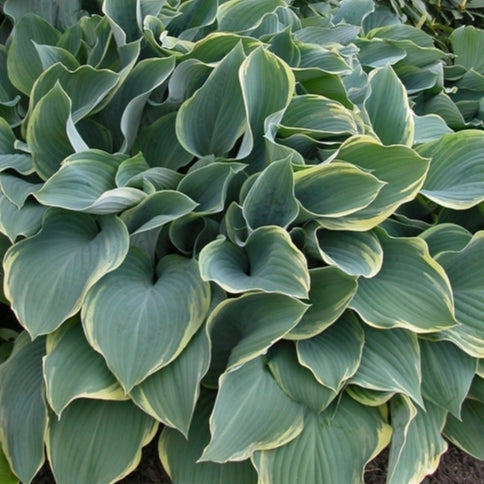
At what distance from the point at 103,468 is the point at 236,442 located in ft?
0.97

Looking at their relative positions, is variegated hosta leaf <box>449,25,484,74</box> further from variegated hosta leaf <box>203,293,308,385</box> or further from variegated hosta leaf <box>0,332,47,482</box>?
variegated hosta leaf <box>0,332,47,482</box>

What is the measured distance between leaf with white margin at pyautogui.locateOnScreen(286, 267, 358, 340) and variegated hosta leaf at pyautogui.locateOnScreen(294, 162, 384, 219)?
13 centimetres

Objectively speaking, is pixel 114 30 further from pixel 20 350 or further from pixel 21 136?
pixel 20 350

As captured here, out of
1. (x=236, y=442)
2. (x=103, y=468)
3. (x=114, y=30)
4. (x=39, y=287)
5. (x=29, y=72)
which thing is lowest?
(x=103, y=468)

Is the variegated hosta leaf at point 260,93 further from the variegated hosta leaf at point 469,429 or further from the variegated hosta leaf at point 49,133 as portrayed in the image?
the variegated hosta leaf at point 469,429

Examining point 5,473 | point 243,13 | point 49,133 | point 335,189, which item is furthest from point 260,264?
point 243,13

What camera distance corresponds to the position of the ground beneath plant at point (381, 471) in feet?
5.44

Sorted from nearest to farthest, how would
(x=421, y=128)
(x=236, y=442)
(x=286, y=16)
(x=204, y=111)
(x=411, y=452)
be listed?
(x=236, y=442) < (x=411, y=452) < (x=204, y=111) < (x=421, y=128) < (x=286, y=16)

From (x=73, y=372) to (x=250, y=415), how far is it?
380mm

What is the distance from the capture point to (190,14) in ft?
6.66

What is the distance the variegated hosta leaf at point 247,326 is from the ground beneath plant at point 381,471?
1.18ft

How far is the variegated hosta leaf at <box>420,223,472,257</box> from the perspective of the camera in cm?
163

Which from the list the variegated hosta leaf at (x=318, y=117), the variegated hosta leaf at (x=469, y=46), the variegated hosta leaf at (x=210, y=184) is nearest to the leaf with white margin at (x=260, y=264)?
the variegated hosta leaf at (x=210, y=184)

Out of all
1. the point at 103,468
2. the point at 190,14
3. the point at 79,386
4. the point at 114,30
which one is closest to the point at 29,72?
the point at 114,30
